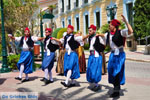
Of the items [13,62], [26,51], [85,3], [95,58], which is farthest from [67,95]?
[85,3]

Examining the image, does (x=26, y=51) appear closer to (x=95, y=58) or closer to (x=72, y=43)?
(x=72, y=43)

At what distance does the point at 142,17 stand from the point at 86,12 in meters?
11.1

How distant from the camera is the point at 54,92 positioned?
644cm

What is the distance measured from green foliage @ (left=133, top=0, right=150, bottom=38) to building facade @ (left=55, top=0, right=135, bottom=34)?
1.49m

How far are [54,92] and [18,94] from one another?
3.05 feet

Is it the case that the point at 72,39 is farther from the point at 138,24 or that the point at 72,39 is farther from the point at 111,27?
the point at 138,24

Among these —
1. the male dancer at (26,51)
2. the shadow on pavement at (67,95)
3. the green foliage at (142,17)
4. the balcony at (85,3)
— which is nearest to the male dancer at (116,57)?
the shadow on pavement at (67,95)

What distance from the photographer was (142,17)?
2003 centimetres

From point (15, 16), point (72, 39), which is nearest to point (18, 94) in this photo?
point (72, 39)

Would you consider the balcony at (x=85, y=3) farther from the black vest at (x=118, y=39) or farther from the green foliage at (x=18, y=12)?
the black vest at (x=118, y=39)

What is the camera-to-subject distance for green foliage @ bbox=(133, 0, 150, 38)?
779 inches

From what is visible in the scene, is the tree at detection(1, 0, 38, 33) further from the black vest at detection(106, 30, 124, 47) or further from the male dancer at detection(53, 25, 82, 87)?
the black vest at detection(106, 30, 124, 47)

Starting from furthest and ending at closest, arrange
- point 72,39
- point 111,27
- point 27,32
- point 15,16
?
point 15,16
point 27,32
point 72,39
point 111,27

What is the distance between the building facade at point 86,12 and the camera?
22.5 metres
